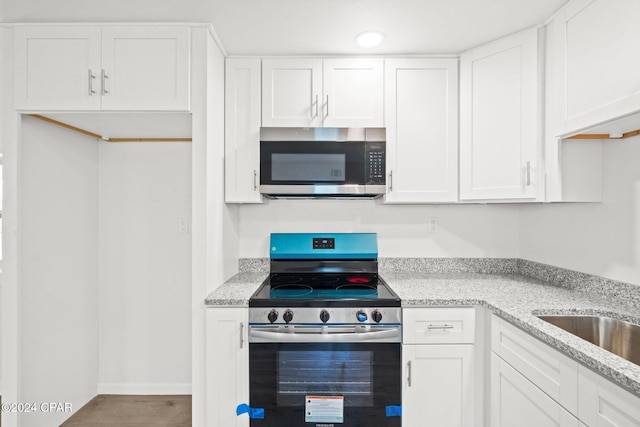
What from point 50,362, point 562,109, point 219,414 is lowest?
point 219,414

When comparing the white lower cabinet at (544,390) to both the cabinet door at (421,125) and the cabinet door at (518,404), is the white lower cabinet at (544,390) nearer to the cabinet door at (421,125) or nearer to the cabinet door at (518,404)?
the cabinet door at (518,404)

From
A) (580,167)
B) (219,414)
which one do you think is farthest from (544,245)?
(219,414)

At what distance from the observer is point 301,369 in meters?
1.65

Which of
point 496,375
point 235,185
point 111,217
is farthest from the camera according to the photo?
point 111,217

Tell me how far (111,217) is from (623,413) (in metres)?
2.84

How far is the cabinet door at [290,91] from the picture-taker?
2010mm

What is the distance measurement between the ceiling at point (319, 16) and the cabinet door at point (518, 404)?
1.70m

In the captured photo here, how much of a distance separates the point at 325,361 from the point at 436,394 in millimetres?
590

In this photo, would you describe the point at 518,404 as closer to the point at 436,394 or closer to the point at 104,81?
the point at 436,394

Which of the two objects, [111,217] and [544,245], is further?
[111,217]

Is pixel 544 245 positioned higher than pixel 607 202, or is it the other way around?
pixel 607 202

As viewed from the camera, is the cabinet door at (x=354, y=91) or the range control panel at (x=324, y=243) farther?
the range control panel at (x=324, y=243)

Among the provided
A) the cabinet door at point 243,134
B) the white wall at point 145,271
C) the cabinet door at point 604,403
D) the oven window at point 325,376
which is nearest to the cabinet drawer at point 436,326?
the oven window at point 325,376

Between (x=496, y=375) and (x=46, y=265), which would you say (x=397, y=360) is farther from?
(x=46, y=265)
